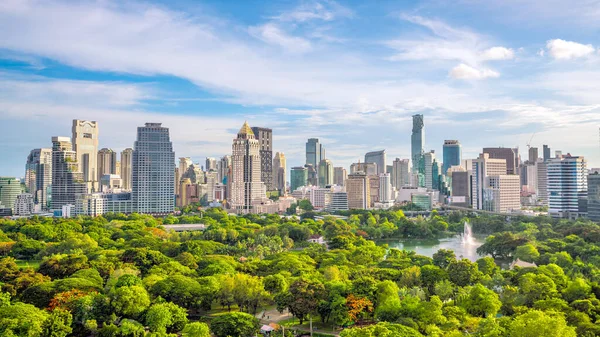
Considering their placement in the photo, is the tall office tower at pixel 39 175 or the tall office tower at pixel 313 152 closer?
the tall office tower at pixel 39 175

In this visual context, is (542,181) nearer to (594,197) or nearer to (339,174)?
(339,174)

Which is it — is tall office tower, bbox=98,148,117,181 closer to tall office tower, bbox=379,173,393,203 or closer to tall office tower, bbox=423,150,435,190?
tall office tower, bbox=379,173,393,203

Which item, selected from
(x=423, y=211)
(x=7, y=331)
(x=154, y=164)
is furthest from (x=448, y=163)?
(x=7, y=331)

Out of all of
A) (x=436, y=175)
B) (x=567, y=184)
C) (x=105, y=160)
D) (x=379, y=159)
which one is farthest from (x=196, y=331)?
(x=379, y=159)

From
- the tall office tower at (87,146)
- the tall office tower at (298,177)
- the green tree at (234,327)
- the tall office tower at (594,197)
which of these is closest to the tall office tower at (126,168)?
the tall office tower at (87,146)

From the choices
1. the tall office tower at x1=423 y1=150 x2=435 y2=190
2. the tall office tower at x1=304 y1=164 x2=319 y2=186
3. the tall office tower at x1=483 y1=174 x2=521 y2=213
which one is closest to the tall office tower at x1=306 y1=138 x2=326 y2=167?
the tall office tower at x1=304 y1=164 x2=319 y2=186

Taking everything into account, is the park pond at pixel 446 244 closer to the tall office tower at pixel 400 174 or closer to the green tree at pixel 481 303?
the green tree at pixel 481 303

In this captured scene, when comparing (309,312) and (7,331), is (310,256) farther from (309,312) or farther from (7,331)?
(7,331)
